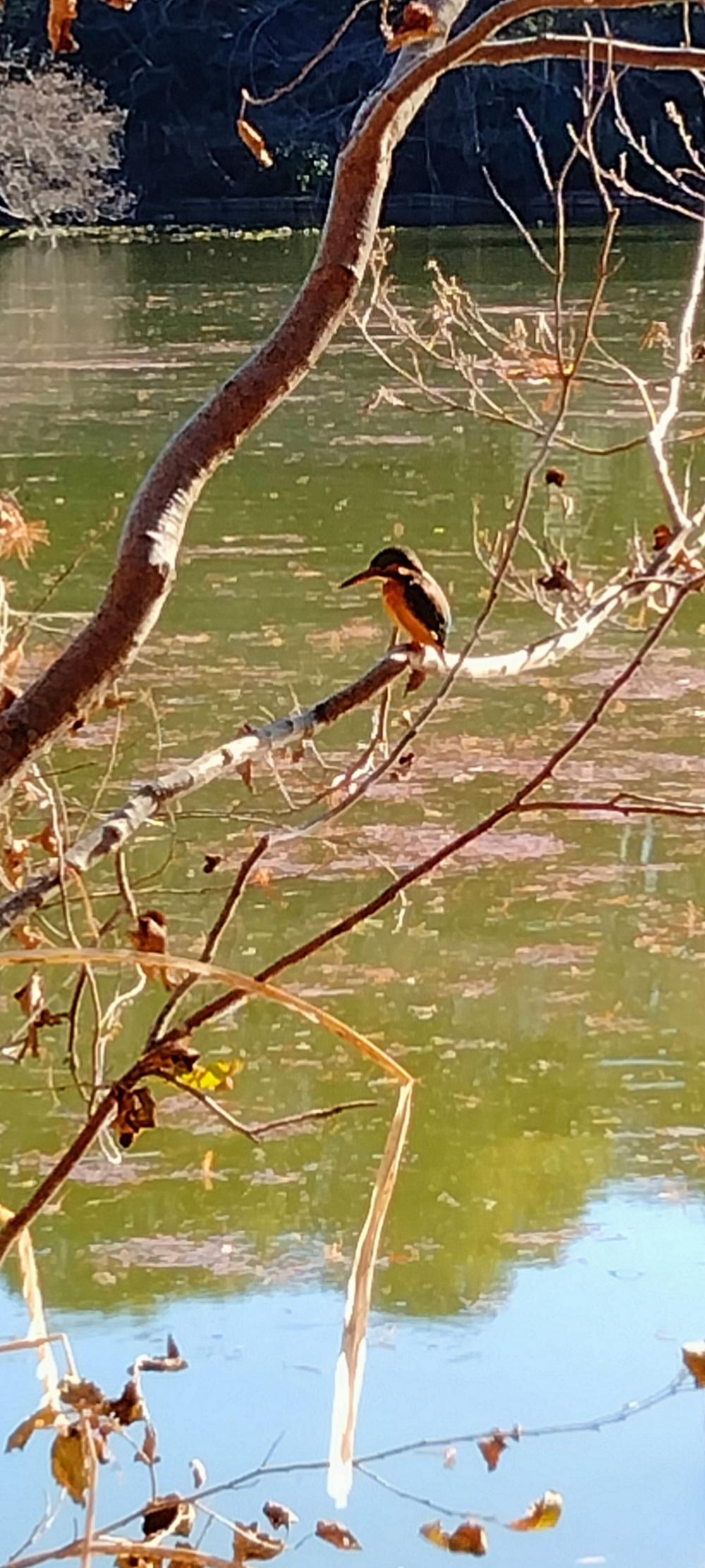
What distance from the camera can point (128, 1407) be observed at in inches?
57.8

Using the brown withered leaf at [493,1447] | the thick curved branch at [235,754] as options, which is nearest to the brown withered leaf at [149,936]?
the thick curved branch at [235,754]

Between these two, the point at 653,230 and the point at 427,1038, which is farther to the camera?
the point at 653,230

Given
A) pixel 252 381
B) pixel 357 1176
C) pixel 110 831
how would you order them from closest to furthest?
pixel 252 381 < pixel 110 831 < pixel 357 1176

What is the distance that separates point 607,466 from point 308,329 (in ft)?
29.1

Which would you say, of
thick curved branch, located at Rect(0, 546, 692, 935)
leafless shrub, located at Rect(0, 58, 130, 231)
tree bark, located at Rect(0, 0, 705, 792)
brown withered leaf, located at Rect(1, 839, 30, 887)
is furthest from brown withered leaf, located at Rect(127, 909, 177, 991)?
leafless shrub, located at Rect(0, 58, 130, 231)

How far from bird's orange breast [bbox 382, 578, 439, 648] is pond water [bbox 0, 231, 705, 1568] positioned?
28cm

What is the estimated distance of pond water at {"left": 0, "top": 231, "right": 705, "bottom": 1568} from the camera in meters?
3.00

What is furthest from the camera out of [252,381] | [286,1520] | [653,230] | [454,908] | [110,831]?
[653,230]

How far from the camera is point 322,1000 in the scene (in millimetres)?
4340

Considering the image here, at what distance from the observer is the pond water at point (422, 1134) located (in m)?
3.00

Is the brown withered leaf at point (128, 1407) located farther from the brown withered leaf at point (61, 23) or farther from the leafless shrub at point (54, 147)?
the leafless shrub at point (54, 147)

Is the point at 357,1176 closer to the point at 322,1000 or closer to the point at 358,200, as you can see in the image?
the point at 322,1000

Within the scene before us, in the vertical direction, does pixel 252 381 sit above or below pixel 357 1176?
above

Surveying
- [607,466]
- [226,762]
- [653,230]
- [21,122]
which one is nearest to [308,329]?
[226,762]
